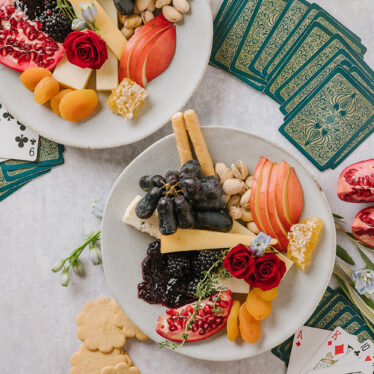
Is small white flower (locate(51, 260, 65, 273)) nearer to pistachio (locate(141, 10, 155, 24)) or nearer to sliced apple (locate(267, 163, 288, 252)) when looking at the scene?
sliced apple (locate(267, 163, 288, 252))

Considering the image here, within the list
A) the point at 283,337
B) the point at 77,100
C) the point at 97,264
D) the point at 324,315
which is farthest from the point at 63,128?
the point at 324,315

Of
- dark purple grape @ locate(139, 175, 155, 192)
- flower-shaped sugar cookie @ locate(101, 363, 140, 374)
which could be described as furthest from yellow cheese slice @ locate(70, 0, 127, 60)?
flower-shaped sugar cookie @ locate(101, 363, 140, 374)

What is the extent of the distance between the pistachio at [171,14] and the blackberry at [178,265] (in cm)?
76

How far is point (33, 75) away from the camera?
1.35m

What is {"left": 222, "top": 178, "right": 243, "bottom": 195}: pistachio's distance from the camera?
4.23 ft

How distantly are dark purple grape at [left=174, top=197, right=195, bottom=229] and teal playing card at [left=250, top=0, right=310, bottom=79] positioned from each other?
58 centimetres

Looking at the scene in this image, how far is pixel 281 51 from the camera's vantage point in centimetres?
144

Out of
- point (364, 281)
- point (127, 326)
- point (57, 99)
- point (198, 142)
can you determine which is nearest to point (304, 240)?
point (364, 281)

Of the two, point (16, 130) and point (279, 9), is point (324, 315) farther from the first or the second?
point (16, 130)

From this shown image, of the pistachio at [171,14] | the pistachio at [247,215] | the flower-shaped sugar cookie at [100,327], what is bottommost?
the flower-shaped sugar cookie at [100,327]

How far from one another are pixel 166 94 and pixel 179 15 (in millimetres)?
253

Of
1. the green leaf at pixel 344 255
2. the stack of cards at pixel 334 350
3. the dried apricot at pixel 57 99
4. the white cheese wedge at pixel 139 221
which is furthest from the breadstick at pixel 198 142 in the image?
the stack of cards at pixel 334 350

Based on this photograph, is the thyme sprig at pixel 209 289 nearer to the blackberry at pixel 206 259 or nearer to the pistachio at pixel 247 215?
the blackberry at pixel 206 259

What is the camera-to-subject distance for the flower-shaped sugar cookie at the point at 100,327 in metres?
1.52
